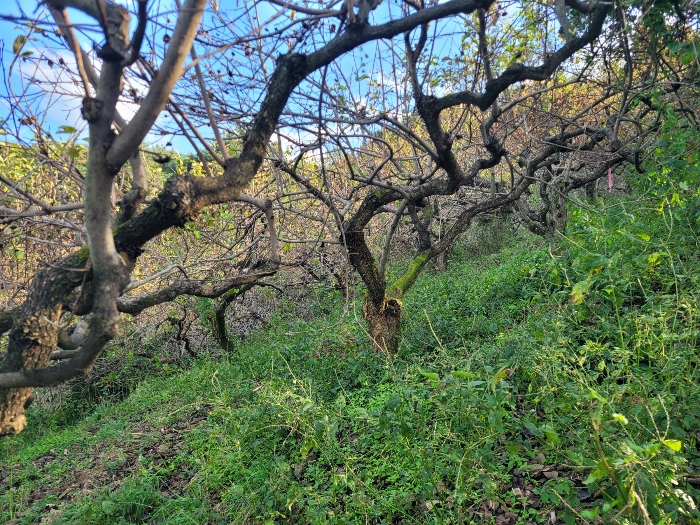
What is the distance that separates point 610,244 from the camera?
10.6ft

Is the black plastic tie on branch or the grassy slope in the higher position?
the black plastic tie on branch

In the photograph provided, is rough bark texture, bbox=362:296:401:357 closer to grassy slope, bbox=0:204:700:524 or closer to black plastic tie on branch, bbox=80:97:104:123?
grassy slope, bbox=0:204:700:524

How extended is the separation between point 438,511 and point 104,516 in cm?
250

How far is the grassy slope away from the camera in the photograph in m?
1.79

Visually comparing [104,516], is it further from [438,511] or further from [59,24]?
[59,24]

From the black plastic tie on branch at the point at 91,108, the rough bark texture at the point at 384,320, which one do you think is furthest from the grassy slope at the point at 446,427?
the black plastic tie on branch at the point at 91,108

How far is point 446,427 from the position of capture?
7.22ft

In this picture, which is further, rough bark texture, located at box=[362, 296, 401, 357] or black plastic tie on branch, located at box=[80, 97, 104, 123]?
rough bark texture, located at box=[362, 296, 401, 357]

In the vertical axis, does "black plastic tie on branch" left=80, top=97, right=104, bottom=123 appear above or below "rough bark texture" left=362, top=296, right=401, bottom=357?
above

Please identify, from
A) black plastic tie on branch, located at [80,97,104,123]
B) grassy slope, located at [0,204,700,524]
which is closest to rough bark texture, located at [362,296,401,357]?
grassy slope, located at [0,204,700,524]

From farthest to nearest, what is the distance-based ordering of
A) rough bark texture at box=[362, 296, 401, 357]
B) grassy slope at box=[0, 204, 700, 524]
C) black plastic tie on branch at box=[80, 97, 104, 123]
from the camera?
rough bark texture at box=[362, 296, 401, 357], grassy slope at box=[0, 204, 700, 524], black plastic tie on branch at box=[80, 97, 104, 123]

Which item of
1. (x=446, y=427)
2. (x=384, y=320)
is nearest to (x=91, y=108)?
(x=446, y=427)

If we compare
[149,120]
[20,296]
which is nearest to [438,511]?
[149,120]

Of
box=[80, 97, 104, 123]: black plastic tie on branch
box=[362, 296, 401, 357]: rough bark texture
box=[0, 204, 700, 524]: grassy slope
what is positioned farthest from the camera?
box=[362, 296, 401, 357]: rough bark texture
